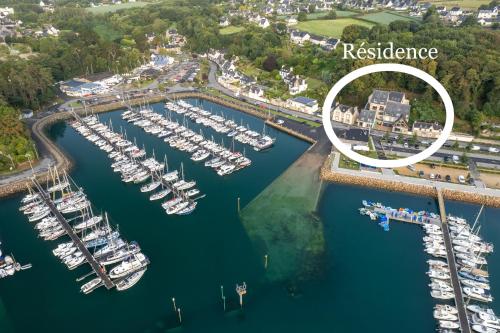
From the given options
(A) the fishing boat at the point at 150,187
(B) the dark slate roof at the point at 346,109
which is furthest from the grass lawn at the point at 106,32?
(B) the dark slate roof at the point at 346,109

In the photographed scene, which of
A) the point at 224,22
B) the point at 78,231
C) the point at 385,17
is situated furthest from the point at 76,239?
the point at 385,17

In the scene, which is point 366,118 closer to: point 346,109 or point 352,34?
point 346,109

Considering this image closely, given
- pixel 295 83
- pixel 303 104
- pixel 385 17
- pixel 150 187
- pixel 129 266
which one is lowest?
pixel 129 266

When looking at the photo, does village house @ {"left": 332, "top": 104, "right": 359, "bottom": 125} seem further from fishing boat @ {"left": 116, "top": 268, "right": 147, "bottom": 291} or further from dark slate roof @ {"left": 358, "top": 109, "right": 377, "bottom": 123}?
fishing boat @ {"left": 116, "top": 268, "right": 147, "bottom": 291}

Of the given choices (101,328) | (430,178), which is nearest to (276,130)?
(430,178)

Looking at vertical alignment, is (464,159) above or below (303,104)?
below

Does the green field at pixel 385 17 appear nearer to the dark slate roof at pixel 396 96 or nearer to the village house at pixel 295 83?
the village house at pixel 295 83

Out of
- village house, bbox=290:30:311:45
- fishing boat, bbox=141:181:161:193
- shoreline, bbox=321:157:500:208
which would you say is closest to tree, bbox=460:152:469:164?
shoreline, bbox=321:157:500:208

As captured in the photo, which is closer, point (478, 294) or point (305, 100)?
point (478, 294)
